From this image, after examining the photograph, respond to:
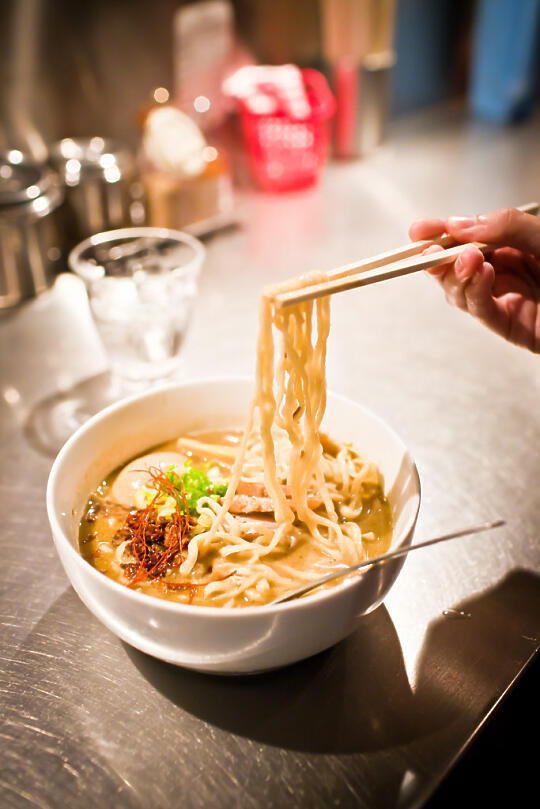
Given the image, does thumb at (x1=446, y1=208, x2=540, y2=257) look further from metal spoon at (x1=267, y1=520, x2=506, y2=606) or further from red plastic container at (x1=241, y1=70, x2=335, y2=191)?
red plastic container at (x1=241, y1=70, x2=335, y2=191)

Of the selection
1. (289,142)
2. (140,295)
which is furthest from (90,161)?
(289,142)

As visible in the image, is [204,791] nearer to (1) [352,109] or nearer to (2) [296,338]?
(2) [296,338]

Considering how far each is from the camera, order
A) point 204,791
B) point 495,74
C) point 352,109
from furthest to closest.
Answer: point 495,74 → point 352,109 → point 204,791

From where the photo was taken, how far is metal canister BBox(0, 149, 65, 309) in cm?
236

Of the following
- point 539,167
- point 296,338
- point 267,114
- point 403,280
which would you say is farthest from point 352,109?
point 296,338

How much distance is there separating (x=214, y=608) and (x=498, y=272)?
1221 mm

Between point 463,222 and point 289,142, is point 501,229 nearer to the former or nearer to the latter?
point 463,222

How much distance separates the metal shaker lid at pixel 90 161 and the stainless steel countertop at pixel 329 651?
455 mm

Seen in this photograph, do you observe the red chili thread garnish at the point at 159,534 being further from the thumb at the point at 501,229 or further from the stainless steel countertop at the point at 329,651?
the thumb at the point at 501,229

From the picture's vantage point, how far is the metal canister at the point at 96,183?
2629 mm

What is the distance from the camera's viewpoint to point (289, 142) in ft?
10.7

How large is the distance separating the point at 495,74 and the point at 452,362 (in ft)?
9.32

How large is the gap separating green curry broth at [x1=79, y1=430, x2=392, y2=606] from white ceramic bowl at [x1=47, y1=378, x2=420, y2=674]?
0.08 ft

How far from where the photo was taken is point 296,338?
1.42 metres
